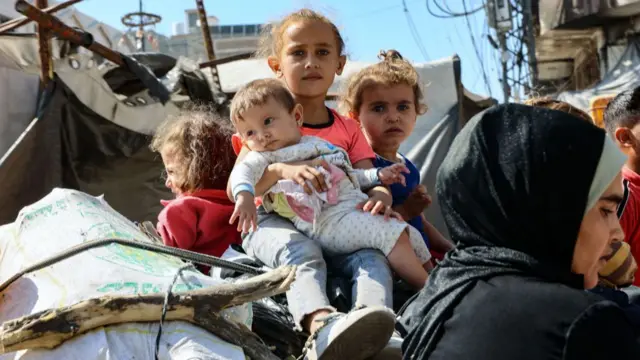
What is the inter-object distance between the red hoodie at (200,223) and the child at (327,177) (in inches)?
9.6

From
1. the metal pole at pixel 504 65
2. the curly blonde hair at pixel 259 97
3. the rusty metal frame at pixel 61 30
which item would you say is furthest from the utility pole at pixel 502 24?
the curly blonde hair at pixel 259 97

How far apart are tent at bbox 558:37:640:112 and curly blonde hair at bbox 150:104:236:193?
11125 mm

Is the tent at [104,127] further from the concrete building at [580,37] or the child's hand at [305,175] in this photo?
the concrete building at [580,37]

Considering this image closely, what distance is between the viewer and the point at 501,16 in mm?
16047

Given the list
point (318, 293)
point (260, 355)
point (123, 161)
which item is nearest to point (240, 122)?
→ point (318, 293)

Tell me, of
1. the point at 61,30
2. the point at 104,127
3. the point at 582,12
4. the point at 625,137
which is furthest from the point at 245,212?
the point at 582,12

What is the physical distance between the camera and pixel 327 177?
2420 mm

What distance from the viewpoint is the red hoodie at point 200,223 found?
2.62 metres

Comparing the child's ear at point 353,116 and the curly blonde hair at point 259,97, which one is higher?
the curly blonde hair at point 259,97

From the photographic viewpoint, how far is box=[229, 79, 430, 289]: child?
2.39 metres

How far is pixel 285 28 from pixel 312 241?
93 centimetres

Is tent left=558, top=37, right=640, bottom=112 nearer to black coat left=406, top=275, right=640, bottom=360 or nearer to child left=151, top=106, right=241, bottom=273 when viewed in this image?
child left=151, top=106, right=241, bottom=273

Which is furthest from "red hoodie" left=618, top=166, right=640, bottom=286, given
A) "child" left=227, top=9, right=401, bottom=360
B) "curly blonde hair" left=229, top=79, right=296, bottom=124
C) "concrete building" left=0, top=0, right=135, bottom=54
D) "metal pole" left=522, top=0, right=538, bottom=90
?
"metal pole" left=522, top=0, right=538, bottom=90

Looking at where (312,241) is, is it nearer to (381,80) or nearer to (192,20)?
(381,80)
